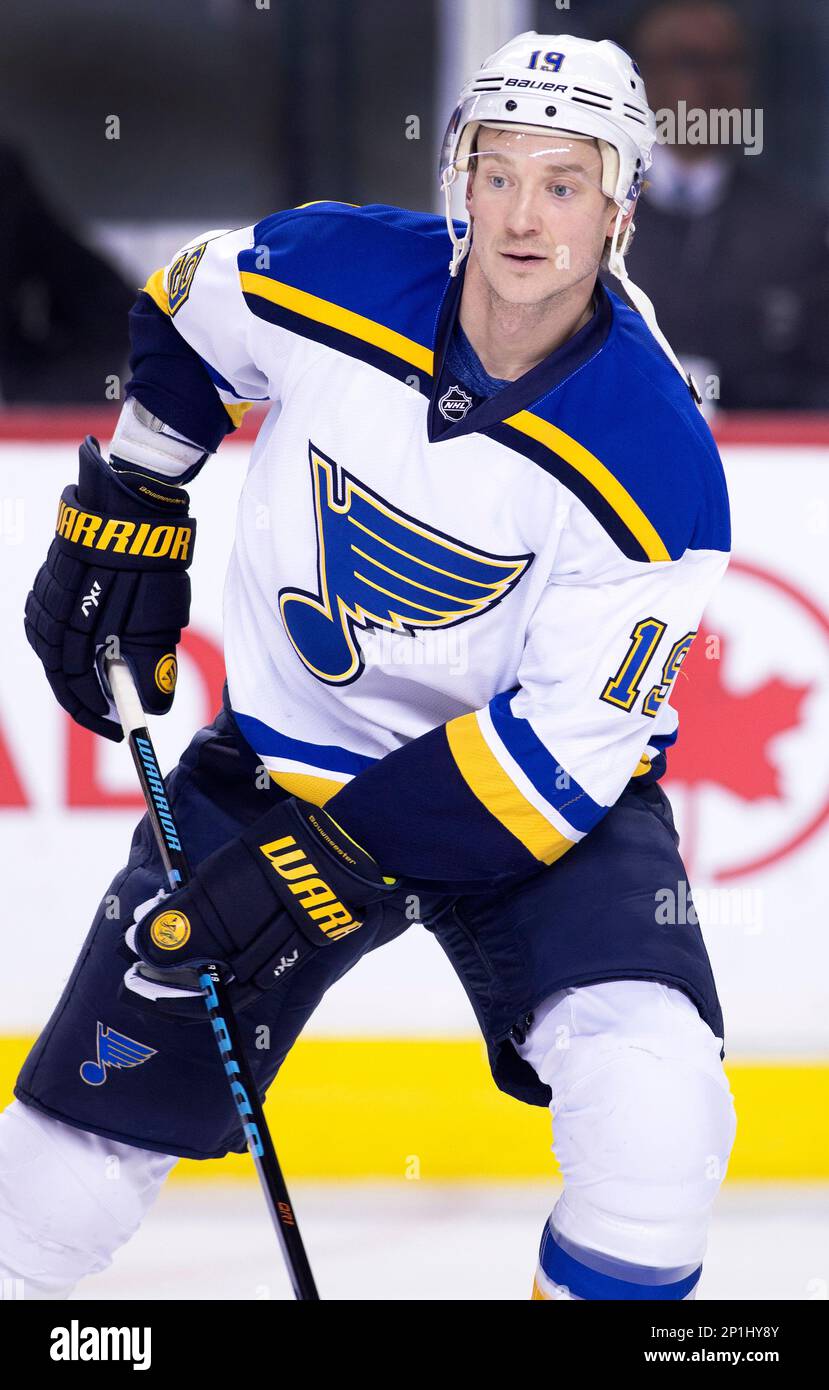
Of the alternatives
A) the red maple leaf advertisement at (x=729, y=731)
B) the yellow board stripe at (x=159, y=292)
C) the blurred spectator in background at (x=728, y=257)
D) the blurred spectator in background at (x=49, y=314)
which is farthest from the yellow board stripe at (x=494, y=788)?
the blurred spectator in background at (x=49, y=314)

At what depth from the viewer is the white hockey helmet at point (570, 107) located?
1.52m

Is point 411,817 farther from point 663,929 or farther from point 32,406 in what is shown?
point 32,406

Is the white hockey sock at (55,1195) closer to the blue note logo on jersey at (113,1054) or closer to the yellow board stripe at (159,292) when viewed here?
the blue note logo on jersey at (113,1054)

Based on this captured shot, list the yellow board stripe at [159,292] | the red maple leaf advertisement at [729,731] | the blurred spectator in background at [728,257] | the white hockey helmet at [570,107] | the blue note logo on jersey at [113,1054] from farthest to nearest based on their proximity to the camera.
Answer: the blurred spectator in background at [728,257] → the red maple leaf advertisement at [729,731] → the yellow board stripe at [159,292] → the blue note logo on jersey at [113,1054] → the white hockey helmet at [570,107]

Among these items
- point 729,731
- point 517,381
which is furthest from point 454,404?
point 729,731

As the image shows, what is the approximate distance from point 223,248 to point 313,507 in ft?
0.97

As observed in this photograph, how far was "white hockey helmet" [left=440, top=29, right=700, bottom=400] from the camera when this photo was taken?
5.00 ft

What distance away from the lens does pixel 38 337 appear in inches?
139

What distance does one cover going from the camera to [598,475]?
60.9 inches

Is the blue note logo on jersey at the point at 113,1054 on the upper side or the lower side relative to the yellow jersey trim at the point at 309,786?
lower

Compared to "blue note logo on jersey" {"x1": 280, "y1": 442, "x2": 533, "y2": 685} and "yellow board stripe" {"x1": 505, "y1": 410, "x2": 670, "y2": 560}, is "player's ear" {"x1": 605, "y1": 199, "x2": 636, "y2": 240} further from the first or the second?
"blue note logo on jersey" {"x1": 280, "y1": 442, "x2": 533, "y2": 685}

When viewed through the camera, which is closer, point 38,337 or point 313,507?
point 313,507
